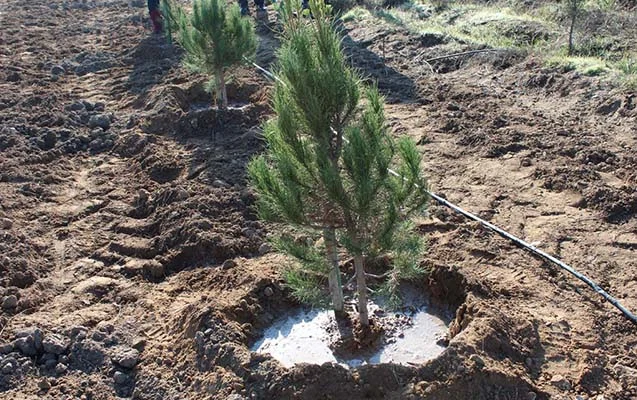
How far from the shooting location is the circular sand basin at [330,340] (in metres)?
4.59

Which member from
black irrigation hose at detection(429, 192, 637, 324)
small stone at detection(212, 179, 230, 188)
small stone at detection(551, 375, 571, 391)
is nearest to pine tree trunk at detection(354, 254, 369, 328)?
black irrigation hose at detection(429, 192, 637, 324)

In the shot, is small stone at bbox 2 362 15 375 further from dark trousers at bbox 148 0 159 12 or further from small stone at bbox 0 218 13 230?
dark trousers at bbox 148 0 159 12

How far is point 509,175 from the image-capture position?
7.07 meters

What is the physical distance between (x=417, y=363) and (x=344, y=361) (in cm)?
49

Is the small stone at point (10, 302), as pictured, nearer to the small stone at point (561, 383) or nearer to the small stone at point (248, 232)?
the small stone at point (248, 232)

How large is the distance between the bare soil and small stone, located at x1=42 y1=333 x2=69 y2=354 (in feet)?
0.09

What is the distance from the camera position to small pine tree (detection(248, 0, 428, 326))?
12.4ft

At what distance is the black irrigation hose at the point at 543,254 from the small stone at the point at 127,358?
2.44 metres

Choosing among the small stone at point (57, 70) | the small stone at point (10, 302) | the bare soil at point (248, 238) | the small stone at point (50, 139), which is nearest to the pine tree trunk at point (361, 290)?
the bare soil at point (248, 238)

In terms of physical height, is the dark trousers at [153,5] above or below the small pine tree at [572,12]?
above

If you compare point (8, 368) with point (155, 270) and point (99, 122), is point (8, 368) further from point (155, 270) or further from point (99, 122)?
point (99, 122)

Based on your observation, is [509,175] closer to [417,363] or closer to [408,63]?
[417,363]

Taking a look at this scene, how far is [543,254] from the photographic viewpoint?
5570 mm

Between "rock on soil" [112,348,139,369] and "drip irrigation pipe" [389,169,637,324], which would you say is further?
"drip irrigation pipe" [389,169,637,324]
